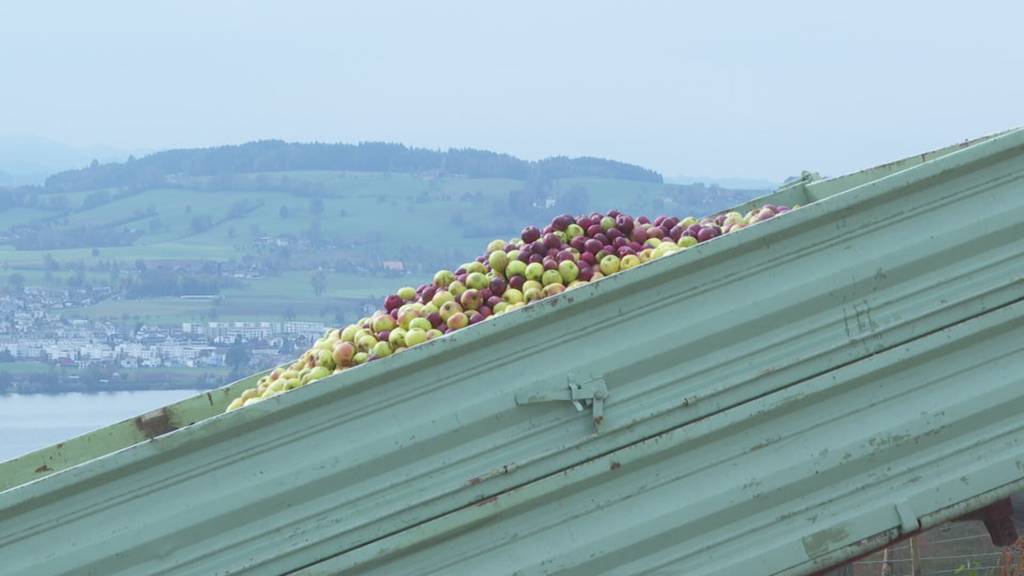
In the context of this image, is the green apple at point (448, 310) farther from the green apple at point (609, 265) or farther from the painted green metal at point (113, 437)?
the painted green metal at point (113, 437)

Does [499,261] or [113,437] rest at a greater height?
[499,261]

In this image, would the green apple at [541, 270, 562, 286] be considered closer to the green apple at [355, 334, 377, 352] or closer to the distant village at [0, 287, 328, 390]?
the green apple at [355, 334, 377, 352]

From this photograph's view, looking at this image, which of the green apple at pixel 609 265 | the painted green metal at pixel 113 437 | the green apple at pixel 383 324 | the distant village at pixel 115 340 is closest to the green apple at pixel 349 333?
the green apple at pixel 383 324

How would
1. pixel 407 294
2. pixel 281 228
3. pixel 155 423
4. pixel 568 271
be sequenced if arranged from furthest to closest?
pixel 281 228 → pixel 407 294 → pixel 155 423 → pixel 568 271

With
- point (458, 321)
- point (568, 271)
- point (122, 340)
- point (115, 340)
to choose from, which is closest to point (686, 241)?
point (568, 271)

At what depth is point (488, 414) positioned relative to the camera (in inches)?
147

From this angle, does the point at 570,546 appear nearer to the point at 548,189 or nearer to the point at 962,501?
the point at 962,501

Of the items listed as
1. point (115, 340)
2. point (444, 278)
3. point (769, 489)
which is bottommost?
point (769, 489)

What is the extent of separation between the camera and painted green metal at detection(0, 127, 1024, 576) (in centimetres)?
373

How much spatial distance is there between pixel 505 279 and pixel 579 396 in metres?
1.24

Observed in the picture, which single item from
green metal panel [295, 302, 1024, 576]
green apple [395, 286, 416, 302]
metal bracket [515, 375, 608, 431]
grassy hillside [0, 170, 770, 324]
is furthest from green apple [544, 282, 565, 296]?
grassy hillside [0, 170, 770, 324]

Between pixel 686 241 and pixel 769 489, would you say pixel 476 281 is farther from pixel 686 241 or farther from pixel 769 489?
pixel 769 489

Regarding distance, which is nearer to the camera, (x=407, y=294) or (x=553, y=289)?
(x=553, y=289)

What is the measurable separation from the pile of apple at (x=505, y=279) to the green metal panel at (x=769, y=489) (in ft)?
3.00
